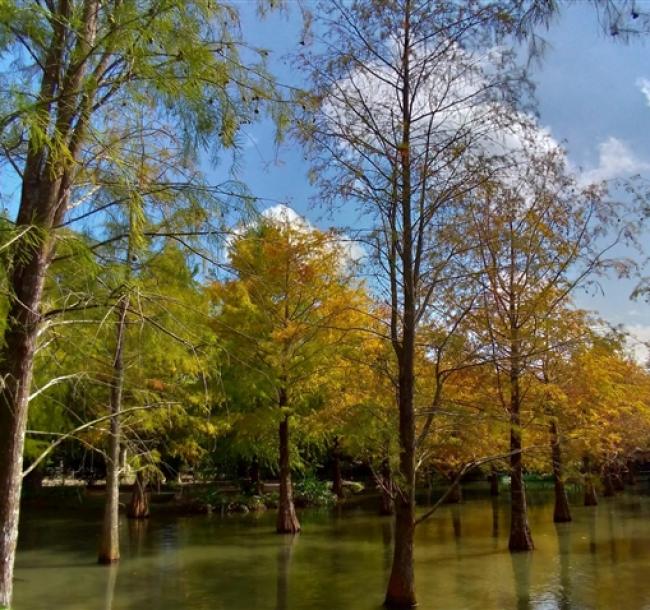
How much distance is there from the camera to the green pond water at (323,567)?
424 inches

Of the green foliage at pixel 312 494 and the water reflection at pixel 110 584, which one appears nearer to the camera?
the water reflection at pixel 110 584

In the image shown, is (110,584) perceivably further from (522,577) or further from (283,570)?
(522,577)

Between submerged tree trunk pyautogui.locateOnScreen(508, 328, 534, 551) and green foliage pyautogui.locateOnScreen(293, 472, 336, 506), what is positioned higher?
submerged tree trunk pyautogui.locateOnScreen(508, 328, 534, 551)

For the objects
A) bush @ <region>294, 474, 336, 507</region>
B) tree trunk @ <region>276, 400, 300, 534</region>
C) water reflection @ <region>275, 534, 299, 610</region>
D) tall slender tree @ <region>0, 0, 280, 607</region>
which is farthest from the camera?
bush @ <region>294, 474, 336, 507</region>

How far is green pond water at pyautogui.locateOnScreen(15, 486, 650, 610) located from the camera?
10.8m

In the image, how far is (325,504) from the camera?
29.0 m

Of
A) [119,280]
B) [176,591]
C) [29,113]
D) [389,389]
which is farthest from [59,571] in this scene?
[29,113]

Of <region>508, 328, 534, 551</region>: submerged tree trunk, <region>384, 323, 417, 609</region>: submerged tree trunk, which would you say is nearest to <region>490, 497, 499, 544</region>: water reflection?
<region>508, 328, 534, 551</region>: submerged tree trunk

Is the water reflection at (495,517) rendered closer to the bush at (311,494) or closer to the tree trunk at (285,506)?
the tree trunk at (285,506)

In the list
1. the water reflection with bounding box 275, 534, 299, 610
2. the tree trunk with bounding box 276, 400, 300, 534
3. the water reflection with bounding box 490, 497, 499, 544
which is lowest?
the water reflection with bounding box 490, 497, 499, 544

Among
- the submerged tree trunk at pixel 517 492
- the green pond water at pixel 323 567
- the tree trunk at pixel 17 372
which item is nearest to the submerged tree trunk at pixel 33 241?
the tree trunk at pixel 17 372

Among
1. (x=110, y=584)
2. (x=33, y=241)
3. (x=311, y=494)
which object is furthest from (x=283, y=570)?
(x=311, y=494)

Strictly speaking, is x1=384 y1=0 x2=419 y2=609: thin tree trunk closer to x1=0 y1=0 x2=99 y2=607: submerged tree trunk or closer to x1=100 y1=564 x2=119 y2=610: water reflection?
x1=100 y1=564 x2=119 y2=610: water reflection

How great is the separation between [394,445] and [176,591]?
4.92 metres
